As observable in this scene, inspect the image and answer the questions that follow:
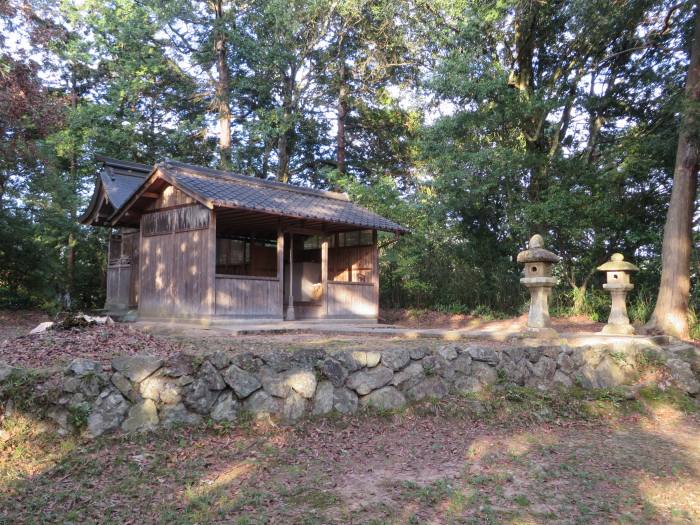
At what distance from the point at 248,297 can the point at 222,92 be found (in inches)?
488

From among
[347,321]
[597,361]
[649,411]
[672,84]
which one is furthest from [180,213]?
[672,84]

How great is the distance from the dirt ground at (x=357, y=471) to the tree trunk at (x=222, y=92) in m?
15.1

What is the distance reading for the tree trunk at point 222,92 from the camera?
A: 805 inches

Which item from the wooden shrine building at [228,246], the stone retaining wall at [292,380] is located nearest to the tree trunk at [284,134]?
the wooden shrine building at [228,246]

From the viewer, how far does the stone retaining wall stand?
457cm

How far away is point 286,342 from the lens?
8.06m

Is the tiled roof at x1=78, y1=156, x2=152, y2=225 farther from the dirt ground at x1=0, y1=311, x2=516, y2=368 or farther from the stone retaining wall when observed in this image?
the stone retaining wall

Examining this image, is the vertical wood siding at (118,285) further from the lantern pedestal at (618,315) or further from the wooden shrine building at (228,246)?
the lantern pedestal at (618,315)

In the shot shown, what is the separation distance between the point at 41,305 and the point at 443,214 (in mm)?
13532

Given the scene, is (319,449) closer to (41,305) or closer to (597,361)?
(597,361)

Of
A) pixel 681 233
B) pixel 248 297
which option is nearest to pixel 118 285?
pixel 248 297


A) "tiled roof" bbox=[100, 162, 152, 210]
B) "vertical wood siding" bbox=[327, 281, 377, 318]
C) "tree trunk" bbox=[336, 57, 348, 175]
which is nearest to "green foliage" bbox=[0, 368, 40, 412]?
"vertical wood siding" bbox=[327, 281, 377, 318]

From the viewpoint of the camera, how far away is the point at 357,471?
455 centimetres

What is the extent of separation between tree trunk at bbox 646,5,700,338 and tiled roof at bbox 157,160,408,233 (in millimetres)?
6406
